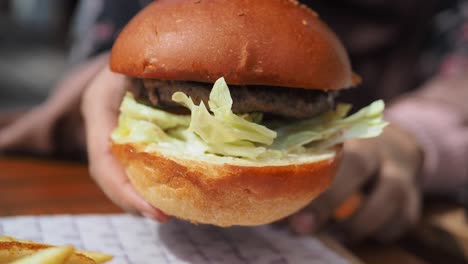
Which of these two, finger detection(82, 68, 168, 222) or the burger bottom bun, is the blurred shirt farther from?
the burger bottom bun

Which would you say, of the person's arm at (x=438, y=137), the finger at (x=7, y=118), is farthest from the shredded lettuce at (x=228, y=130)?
the finger at (x=7, y=118)

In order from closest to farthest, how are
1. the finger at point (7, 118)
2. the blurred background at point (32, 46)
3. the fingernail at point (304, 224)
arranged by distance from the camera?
the fingernail at point (304, 224) → the finger at point (7, 118) → the blurred background at point (32, 46)

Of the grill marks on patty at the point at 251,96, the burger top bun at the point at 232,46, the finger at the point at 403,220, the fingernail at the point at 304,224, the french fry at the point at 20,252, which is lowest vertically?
the finger at the point at 403,220

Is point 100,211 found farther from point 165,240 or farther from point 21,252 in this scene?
point 21,252

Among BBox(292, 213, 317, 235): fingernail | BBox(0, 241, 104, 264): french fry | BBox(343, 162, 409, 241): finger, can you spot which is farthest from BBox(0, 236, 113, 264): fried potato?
BBox(343, 162, 409, 241): finger

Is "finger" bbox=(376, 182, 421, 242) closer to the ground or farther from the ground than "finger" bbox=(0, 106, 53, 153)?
closer to the ground

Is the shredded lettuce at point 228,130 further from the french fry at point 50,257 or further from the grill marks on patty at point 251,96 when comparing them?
the french fry at point 50,257
